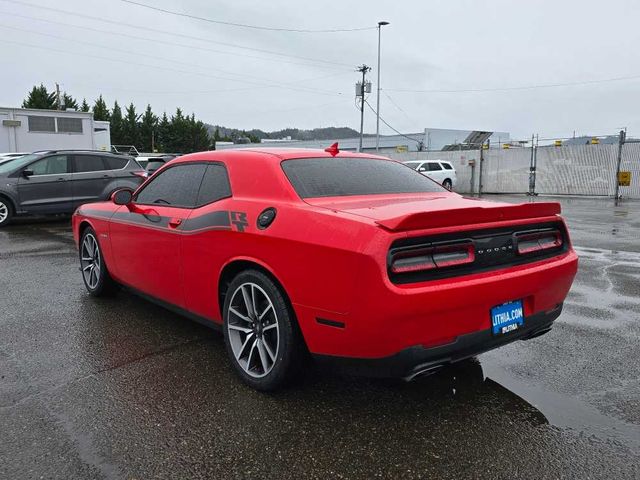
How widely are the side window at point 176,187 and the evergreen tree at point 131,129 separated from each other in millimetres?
62191

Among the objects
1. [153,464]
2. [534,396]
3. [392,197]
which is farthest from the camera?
[392,197]

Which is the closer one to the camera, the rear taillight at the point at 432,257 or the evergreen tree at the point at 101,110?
the rear taillight at the point at 432,257

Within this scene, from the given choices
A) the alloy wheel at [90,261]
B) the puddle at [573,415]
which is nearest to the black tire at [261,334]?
the puddle at [573,415]

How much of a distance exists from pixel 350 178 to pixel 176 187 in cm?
144

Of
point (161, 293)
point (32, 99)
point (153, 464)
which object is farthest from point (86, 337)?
point (32, 99)

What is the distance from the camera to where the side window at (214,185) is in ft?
11.6

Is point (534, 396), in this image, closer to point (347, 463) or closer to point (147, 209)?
point (347, 463)

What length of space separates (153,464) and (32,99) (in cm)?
6382

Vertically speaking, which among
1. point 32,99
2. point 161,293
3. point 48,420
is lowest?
point 48,420

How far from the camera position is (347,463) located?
2.39m

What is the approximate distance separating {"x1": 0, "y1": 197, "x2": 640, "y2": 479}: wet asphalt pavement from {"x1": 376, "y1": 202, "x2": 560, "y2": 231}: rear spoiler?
3.53 ft

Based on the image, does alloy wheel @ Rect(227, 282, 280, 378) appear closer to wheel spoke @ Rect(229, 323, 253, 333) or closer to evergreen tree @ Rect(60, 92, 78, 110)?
wheel spoke @ Rect(229, 323, 253, 333)

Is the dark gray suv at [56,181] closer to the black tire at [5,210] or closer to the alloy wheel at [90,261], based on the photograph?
the black tire at [5,210]

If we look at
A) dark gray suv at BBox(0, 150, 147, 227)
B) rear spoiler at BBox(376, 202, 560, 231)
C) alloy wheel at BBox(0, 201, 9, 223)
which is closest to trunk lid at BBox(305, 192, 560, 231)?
rear spoiler at BBox(376, 202, 560, 231)
